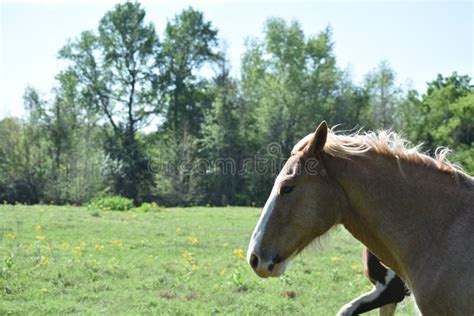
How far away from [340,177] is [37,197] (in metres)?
38.7

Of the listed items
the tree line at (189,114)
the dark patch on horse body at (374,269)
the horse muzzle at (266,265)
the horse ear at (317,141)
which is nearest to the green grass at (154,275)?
the horse muzzle at (266,265)

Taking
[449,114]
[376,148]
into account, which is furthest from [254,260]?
[449,114]

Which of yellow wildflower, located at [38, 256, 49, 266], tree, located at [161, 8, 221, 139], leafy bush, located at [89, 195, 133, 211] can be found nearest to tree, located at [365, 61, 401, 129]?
tree, located at [161, 8, 221, 139]

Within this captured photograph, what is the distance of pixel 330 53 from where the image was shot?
2112 inches

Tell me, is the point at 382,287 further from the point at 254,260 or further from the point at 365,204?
the point at 254,260

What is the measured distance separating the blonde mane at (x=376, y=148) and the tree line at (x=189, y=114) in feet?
119

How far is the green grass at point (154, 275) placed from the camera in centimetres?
826

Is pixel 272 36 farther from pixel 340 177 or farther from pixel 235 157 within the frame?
pixel 340 177

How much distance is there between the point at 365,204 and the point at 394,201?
21cm

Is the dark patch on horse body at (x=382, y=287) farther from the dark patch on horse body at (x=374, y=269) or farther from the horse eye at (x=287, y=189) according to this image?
the horse eye at (x=287, y=189)

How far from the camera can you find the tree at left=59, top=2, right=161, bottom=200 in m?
49.0

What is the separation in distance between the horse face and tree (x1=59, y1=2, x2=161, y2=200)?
4430 cm

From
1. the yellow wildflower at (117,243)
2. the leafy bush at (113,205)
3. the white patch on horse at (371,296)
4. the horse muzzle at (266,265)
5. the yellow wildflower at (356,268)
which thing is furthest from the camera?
the leafy bush at (113,205)

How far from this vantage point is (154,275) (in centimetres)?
1014
